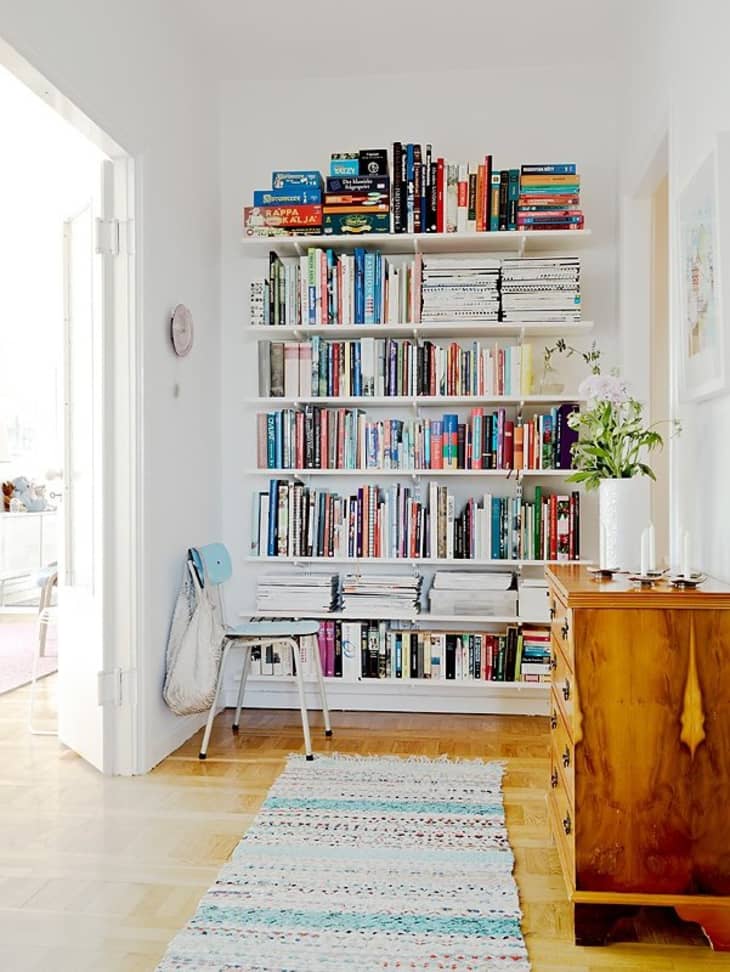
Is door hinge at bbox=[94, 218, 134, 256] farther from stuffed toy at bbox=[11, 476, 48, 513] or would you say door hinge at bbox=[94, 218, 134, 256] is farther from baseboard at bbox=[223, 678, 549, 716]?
stuffed toy at bbox=[11, 476, 48, 513]

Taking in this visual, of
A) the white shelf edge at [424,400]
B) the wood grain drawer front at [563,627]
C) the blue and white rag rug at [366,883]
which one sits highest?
the white shelf edge at [424,400]

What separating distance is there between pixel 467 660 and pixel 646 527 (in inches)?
72.1

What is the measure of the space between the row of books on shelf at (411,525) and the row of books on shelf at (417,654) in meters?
0.33

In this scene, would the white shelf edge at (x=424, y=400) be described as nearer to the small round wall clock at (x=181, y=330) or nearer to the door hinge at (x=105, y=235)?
the small round wall clock at (x=181, y=330)

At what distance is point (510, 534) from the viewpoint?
432 cm

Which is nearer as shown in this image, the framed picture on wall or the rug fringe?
the framed picture on wall

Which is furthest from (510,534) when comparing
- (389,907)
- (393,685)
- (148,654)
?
(389,907)

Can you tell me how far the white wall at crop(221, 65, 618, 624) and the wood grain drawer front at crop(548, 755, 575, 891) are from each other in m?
2.13

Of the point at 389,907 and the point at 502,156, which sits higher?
the point at 502,156

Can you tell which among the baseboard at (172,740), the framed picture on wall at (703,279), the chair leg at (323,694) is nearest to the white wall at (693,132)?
the framed picture on wall at (703,279)

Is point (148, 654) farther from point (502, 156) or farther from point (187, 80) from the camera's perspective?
point (502, 156)

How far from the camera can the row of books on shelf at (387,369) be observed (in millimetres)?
4312

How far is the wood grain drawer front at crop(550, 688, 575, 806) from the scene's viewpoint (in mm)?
2334

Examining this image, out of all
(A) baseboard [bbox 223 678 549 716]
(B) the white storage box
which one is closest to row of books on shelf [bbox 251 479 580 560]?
(B) the white storage box
